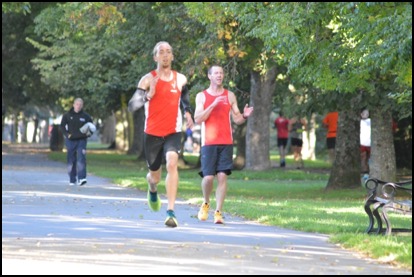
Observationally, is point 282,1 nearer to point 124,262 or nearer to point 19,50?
point 124,262

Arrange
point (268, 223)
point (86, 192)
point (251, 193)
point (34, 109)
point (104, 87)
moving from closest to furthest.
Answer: point (268, 223), point (86, 192), point (251, 193), point (104, 87), point (34, 109)

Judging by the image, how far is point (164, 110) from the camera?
15.0 meters

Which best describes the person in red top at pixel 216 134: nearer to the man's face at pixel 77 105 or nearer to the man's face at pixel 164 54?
the man's face at pixel 164 54

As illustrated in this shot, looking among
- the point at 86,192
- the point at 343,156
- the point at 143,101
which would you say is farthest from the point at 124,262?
the point at 343,156

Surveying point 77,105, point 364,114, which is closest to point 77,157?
point 77,105

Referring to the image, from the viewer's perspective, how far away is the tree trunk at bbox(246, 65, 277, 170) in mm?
38781

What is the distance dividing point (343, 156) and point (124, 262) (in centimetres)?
1840

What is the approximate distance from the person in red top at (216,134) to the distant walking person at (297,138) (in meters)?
27.0

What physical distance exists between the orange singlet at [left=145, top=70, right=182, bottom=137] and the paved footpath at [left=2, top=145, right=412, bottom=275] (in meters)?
1.11

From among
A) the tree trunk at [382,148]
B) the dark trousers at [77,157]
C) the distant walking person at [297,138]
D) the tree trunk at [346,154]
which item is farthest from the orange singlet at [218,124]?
the distant walking person at [297,138]

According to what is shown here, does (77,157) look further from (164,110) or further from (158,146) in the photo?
(164,110)

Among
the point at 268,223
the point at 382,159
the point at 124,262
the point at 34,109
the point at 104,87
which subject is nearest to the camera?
the point at 124,262

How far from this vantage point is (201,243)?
1251cm

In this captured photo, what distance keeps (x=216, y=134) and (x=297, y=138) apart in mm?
28561
